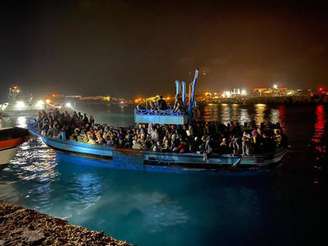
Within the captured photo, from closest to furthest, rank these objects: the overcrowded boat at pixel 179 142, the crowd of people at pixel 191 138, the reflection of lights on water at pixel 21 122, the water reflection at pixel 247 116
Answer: the overcrowded boat at pixel 179 142 → the crowd of people at pixel 191 138 → the reflection of lights on water at pixel 21 122 → the water reflection at pixel 247 116

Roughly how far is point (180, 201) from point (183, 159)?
3.62 meters

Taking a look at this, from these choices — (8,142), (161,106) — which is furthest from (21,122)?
(161,106)

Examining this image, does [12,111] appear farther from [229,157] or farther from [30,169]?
[229,157]

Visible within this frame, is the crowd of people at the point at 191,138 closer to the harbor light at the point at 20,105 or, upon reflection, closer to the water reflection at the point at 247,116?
the water reflection at the point at 247,116

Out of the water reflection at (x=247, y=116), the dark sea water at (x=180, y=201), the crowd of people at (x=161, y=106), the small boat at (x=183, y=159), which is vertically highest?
the crowd of people at (x=161, y=106)

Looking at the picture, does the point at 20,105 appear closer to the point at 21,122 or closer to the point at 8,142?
the point at 21,122

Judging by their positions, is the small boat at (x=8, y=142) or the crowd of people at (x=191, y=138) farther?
the crowd of people at (x=191, y=138)

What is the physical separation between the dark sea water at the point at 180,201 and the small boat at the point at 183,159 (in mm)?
818

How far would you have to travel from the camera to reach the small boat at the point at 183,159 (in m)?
18.8

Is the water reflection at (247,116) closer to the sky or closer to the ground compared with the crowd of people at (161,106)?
closer to the ground

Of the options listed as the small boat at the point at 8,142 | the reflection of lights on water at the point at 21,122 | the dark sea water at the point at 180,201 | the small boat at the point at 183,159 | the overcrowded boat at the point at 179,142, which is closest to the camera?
the dark sea water at the point at 180,201

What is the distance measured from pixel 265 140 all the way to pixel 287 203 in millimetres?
4723

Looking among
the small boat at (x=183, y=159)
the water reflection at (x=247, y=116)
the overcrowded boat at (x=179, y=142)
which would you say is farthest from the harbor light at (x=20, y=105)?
the small boat at (x=183, y=159)

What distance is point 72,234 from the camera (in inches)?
410
